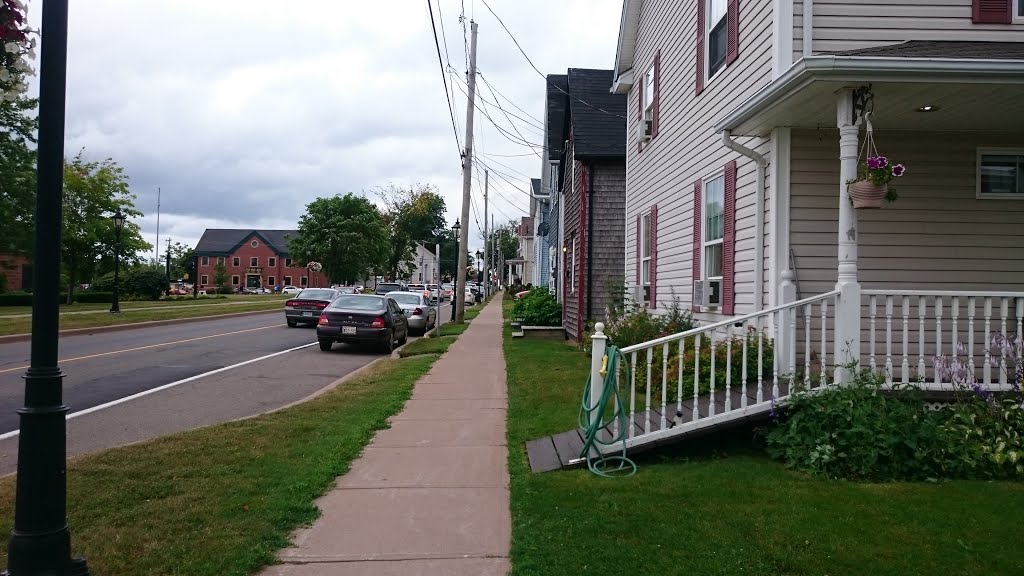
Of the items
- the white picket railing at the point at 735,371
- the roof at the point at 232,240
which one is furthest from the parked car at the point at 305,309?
the roof at the point at 232,240

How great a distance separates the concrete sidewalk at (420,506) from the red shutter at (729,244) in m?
3.05

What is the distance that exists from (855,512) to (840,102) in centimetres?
341

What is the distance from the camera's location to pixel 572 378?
37.3 ft

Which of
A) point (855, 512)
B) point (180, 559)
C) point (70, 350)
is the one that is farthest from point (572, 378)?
point (70, 350)

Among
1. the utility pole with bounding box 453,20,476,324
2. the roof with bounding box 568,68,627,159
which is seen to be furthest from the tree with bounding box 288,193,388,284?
the roof with bounding box 568,68,627,159

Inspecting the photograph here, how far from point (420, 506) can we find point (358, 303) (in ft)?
44.1

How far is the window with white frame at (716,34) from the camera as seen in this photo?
9.66 metres

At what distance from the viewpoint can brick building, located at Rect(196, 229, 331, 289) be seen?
11206 centimetres

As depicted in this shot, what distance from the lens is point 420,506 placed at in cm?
555

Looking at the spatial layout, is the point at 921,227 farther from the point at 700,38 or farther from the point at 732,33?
the point at 700,38

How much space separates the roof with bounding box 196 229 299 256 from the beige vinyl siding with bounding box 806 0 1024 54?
110 meters

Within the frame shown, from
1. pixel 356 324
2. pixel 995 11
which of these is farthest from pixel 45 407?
pixel 356 324

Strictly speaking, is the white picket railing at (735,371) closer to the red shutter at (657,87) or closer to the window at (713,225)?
the window at (713,225)

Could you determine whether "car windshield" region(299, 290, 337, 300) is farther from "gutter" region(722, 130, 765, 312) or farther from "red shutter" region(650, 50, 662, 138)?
"gutter" region(722, 130, 765, 312)
